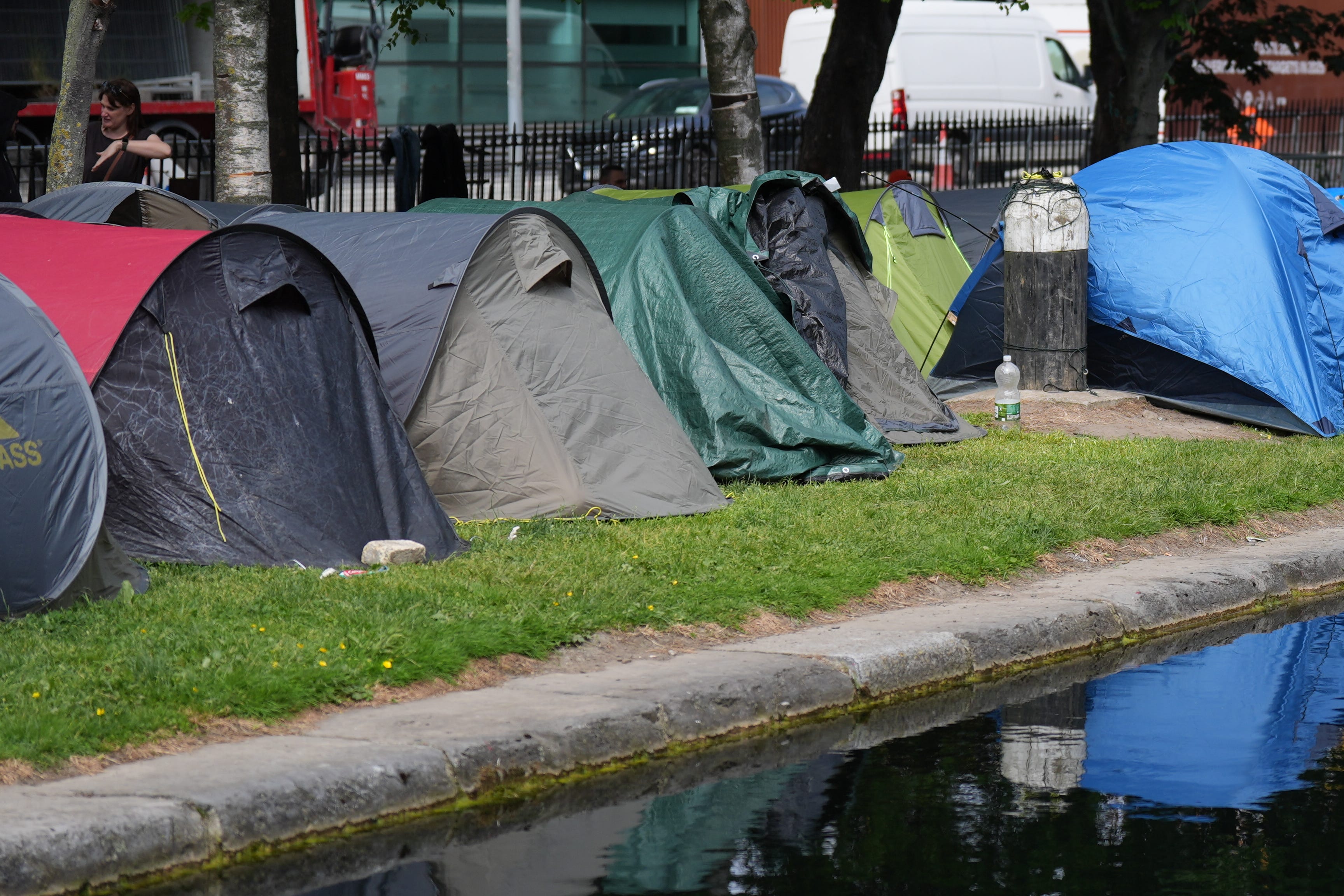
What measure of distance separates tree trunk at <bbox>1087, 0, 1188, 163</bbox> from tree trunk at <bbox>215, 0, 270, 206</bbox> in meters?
11.1

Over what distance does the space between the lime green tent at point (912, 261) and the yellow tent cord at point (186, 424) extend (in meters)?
6.65

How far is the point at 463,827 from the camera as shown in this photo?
458 cm

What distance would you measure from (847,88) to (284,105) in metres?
5.68

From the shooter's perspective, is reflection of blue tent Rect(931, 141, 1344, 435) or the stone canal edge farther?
reflection of blue tent Rect(931, 141, 1344, 435)

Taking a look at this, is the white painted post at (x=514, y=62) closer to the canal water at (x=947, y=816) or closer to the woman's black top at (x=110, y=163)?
the woman's black top at (x=110, y=163)

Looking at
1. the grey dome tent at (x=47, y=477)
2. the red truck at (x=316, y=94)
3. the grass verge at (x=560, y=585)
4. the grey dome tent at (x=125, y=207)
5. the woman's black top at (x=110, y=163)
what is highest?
the red truck at (x=316, y=94)

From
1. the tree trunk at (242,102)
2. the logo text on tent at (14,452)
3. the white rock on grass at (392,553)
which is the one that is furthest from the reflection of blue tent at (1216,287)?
the logo text on tent at (14,452)

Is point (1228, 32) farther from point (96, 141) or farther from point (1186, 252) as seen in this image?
point (96, 141)

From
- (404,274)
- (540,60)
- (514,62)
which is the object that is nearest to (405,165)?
(404,274)

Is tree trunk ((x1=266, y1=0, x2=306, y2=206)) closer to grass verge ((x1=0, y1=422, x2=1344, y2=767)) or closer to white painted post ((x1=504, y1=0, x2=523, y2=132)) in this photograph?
grass verge ((x1=0, y1=422, x2=1344, y2=767))

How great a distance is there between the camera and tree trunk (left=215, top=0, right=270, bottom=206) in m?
10.5

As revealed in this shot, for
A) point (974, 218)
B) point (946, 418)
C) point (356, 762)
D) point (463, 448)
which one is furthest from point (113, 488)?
point (974, 218)

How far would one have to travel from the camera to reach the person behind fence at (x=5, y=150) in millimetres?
11602

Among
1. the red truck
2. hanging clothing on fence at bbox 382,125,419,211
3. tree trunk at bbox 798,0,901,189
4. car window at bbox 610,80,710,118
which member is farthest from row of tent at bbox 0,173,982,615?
car window at bbox 610,80,710,118
